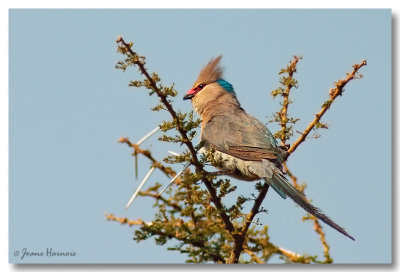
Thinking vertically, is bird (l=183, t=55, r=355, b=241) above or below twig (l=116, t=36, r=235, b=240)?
above

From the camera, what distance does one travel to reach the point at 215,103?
4168mm

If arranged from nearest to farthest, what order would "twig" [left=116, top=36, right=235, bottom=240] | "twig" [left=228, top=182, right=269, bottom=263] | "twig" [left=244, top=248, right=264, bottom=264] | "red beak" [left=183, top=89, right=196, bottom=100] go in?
1. "twig" [left=116, top=36, right=235, bottom=240]
2. "twig" [left=228, top=182, right=269, bottom=263]
3. "twig" [left=244, top=248, right=264, bottom=264]
4. "red beak" [left=183, top=89, right=196, bottom=100]

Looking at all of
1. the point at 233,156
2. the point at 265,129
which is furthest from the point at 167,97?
the point at 265,129

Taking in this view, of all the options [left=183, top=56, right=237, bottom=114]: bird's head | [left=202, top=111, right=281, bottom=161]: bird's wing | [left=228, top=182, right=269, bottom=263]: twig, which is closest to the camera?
[left=228, top=182, right=269, bottom=263]: twig

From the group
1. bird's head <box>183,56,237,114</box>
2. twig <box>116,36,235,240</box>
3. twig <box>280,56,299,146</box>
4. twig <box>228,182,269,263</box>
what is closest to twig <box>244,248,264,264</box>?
twig <box>228,182,269,263</box>

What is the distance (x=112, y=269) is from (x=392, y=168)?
6.45ft

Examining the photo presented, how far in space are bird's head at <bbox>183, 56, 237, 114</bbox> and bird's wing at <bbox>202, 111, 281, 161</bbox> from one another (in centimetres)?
46

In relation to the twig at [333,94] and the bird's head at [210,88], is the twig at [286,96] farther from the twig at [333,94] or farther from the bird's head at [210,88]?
the bird's head at [210,88]

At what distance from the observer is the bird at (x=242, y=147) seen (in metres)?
2.98

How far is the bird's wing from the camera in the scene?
3236 millimetres

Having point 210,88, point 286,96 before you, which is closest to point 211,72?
point 210,88

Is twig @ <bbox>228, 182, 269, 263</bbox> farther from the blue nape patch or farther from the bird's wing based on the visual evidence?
the blue nape patch

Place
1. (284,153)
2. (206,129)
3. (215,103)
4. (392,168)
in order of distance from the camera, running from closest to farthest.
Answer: (284,153), (392,168), (206,129), (215,103)
